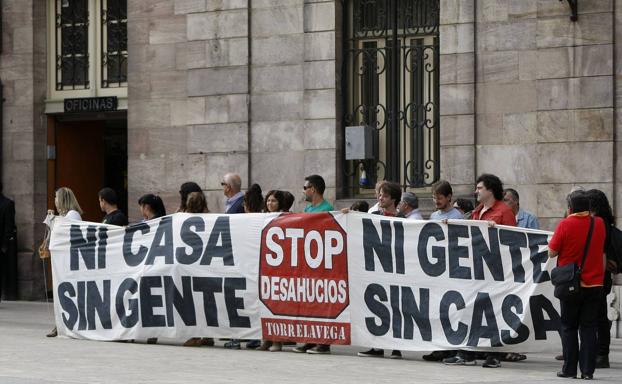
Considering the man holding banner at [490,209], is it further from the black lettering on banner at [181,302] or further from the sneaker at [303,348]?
the black lettering on banner at [181,302]

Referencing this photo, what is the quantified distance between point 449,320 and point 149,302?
352cm

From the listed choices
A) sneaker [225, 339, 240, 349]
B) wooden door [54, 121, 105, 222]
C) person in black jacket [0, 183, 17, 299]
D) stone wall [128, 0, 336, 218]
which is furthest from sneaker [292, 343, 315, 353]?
wooden door [54, 121, 105, 222]

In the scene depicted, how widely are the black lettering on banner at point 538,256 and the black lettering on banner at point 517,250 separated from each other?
73 millimetres

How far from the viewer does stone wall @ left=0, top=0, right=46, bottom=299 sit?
2250 centimetres

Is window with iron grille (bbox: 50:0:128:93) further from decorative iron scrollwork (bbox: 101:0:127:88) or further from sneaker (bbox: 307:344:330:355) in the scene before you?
sneaker (bbox: 307:344:330:355)

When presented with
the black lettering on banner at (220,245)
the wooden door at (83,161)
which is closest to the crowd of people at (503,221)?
the black lettering on banner at (220,245)

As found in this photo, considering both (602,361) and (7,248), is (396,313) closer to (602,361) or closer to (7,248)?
(602,361)

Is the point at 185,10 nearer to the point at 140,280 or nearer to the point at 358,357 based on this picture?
the point at 140,280

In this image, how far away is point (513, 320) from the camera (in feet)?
45.1

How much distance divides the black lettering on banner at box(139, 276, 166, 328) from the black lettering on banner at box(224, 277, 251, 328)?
2.67 feet

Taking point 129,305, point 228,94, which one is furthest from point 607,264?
point 228,94

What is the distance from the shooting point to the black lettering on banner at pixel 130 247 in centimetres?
1599

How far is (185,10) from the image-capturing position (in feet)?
69.0

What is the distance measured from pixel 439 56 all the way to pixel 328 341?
5721mm
